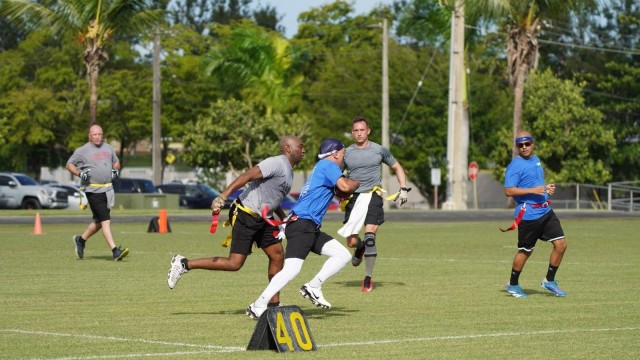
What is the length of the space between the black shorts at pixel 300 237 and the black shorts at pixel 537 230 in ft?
11.9

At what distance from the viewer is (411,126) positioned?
7238 centimetres

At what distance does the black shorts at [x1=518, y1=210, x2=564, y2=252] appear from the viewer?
1521cm

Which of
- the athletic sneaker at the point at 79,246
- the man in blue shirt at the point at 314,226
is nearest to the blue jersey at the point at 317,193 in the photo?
the man in blue shirt at the point at 314,226

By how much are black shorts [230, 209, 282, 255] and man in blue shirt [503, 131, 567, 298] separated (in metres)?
3.51

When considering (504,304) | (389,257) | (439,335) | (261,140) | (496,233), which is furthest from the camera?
(261,140)

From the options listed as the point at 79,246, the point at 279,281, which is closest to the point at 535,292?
the point at 279,281

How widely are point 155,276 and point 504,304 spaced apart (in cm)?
564

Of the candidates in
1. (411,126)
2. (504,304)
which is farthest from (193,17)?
(504,304)

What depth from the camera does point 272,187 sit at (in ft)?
41.3

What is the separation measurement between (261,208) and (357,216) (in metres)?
3.87

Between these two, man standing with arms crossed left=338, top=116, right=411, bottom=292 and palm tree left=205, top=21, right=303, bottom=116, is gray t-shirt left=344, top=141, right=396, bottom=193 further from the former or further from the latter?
palm tree left=205, top=21, right=303, bottom=116

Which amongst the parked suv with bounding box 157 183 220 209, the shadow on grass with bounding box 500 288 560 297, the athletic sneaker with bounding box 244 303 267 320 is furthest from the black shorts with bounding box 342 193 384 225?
the parked suv with bounding box 157 183 220 209

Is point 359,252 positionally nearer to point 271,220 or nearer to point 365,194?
point 365,194

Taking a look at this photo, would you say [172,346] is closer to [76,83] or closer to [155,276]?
[155,276]
